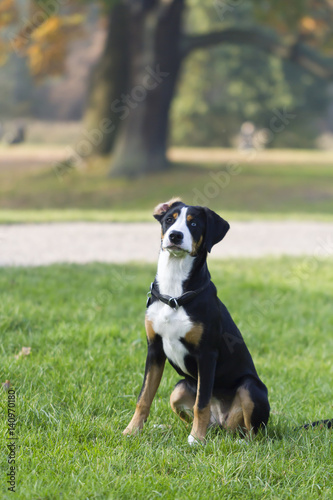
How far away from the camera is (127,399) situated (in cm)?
387

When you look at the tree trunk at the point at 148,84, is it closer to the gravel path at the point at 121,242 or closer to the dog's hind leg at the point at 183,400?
the gravel path at the point at 121,242

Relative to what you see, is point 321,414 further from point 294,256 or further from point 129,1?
point 129,1

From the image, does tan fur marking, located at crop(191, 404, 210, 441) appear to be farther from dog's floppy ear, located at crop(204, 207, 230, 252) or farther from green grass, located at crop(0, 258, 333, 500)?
dog's floppy ear, located at crop(204, 207, 230, 252)

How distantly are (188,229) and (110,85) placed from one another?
59.8 feet

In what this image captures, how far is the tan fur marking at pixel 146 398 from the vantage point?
3.28m

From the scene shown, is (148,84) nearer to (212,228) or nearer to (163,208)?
(163,208)

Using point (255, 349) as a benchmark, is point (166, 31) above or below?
above

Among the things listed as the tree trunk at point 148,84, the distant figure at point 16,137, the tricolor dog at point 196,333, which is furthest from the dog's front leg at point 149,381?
the distant figure at point 16,137

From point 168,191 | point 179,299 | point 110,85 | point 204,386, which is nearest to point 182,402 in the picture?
point 204,386

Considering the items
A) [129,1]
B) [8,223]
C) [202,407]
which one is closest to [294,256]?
[8,223]

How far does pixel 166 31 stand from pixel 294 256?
11.7 metres

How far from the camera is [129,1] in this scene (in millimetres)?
19391

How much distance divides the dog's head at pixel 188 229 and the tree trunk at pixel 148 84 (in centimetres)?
1583

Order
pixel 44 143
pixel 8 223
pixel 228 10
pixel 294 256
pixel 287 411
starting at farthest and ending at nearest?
pixel 44 143 → pixel 228 10 → pixel 8 223 → pixel 294 256 → pixel 287 411
